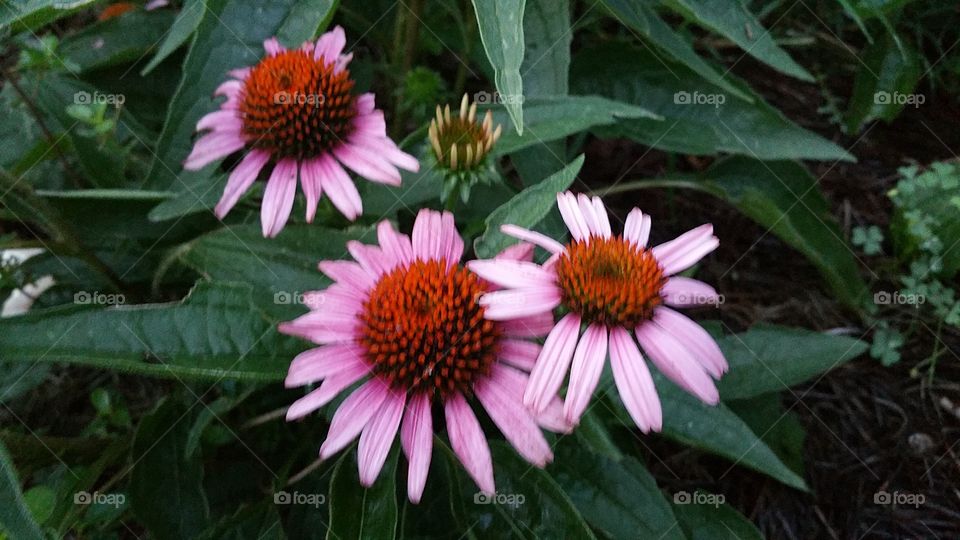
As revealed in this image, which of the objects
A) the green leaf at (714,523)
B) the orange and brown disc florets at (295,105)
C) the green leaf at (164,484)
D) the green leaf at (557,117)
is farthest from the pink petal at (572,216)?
the green leaf at (164,484)

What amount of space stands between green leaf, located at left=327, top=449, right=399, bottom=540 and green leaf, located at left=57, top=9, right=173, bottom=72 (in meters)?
1.07

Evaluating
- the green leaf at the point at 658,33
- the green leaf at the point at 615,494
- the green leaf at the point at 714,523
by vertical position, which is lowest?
the green leaf at the point at 714,523

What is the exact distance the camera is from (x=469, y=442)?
86 centimetres

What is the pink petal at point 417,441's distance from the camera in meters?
0.84

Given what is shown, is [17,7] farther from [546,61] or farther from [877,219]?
[877,219]

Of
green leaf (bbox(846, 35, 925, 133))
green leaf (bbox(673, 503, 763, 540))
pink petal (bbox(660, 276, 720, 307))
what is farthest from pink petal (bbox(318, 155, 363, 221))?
green leaf (bbox(846, 35, 925, 133))

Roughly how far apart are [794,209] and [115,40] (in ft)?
4.88

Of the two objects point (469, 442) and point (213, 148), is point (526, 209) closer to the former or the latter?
point (469, 442)

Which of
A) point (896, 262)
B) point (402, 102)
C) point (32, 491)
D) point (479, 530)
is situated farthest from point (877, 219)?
point (32, 491)

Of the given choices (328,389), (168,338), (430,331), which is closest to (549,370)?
(430,331)

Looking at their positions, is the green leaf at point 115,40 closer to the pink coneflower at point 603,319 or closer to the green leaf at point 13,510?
the green leaf at point 13,510

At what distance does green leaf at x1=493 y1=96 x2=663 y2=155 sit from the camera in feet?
3.77

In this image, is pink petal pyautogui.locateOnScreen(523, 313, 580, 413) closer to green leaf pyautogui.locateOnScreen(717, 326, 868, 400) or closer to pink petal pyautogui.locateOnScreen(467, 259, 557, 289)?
pink petal pyautogui.locateOnScreen(467, 259, 557, 289)

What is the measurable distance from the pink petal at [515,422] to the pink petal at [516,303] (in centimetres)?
9
